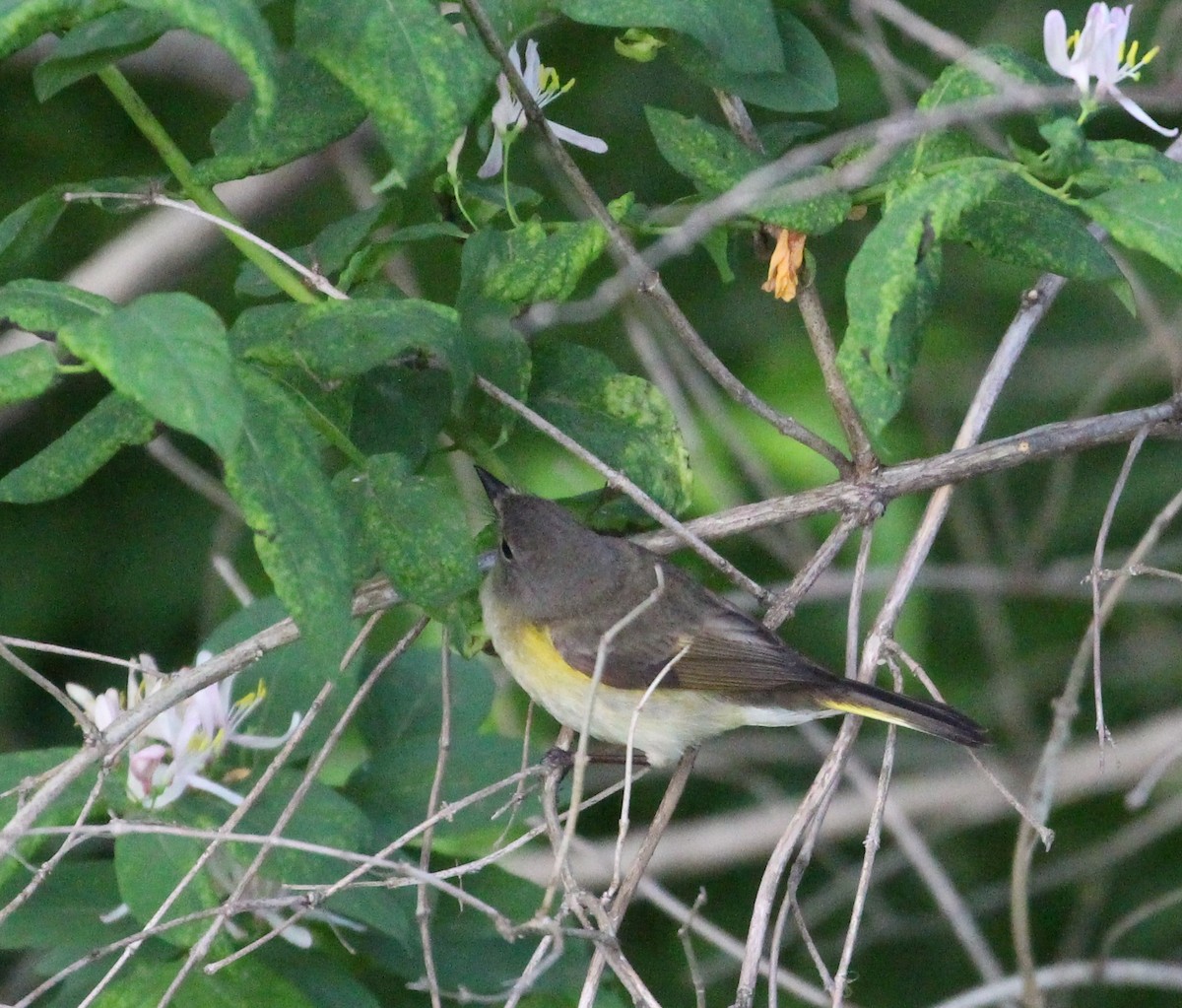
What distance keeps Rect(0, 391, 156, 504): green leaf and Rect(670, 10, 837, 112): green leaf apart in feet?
3.35

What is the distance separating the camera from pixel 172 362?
1548 millimetres

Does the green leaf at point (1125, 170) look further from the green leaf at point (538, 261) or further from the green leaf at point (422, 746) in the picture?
the green leaf at point (422, 746)

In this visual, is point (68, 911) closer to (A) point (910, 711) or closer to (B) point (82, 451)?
(B) point (82, 451)

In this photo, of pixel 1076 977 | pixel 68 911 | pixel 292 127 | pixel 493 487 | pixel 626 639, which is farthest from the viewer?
pixel 1076 977

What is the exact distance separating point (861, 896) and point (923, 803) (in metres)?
2.81

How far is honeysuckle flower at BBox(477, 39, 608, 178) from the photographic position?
229cm

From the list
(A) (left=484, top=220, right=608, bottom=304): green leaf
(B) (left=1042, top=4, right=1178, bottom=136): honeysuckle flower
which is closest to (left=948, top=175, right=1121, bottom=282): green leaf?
(B) (left=1042, top=4, right=1178, bottom=136): honeysuckle flower

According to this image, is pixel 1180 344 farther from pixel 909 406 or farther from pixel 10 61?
pixel 10 61

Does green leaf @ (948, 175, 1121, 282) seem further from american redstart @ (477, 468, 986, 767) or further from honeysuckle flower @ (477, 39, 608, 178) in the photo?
american redstart @ (477, 468, 986, 767)

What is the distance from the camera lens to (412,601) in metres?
2.07

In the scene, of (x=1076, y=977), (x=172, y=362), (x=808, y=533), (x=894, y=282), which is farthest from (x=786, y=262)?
(x=808, y=533)

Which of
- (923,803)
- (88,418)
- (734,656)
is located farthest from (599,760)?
(923,803)

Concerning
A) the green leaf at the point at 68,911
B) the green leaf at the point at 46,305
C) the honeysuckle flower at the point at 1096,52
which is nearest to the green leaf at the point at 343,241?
the green leaf at the point at 46,305

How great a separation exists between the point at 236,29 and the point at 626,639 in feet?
6.03
